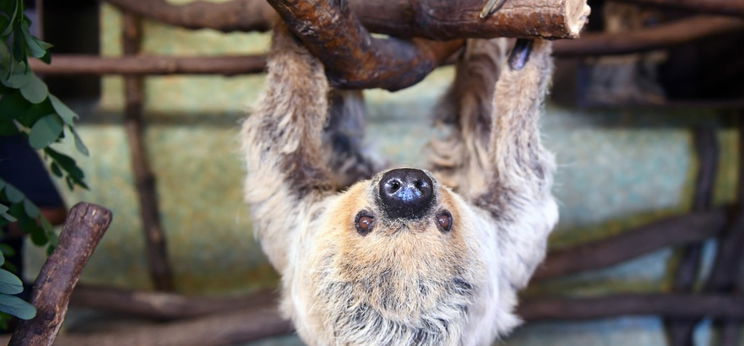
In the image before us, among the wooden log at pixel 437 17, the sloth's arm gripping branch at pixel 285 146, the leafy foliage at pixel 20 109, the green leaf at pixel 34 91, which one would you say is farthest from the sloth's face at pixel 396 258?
the green leaf at pixel 34 91

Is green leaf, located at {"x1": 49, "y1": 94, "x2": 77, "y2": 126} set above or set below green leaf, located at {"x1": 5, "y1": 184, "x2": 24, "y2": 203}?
above

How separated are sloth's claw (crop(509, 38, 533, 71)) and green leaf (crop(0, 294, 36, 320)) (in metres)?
1.92

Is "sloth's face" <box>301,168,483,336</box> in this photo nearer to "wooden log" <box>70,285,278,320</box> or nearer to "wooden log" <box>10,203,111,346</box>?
"wooden log" <box>10,203,111,346</box>

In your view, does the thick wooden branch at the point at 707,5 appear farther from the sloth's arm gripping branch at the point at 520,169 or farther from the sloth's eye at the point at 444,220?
the sloth's eye at the point at 444,220

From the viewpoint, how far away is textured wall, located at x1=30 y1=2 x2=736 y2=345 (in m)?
5.21

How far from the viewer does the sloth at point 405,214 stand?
2475 mm

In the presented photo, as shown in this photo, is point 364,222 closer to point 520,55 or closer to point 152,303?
point 520,55

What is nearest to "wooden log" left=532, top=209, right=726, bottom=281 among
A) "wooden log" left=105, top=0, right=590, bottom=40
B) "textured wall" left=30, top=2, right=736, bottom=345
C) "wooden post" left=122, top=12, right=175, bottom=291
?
"textured wall" left=30, top=2, right=736, bottom=345

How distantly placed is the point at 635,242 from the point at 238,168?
2.93 metres

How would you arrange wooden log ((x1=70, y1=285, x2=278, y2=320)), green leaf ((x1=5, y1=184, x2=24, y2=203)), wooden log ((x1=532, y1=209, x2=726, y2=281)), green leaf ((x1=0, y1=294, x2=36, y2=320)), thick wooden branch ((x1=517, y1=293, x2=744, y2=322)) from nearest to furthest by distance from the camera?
green leaf ((x1=0, y1=294, x2=36, y2=320)), green leaf ((x1=5, y1=184, x2=24, y2=203)), wooden log ((x1=70, y1=285, x2=278, y2=320)), thick wooden branch ((x1=517, y1=293, x2=744, y2=322)), wooden log ((x1=532, y1=209, x2=726, y2=281))

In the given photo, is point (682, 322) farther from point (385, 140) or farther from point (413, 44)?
point (413, 44)

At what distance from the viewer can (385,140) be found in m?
5.23

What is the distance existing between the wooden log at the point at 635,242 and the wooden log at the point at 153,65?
93.5 inches

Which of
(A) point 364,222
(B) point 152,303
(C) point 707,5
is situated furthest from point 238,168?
(C) point 707,5
